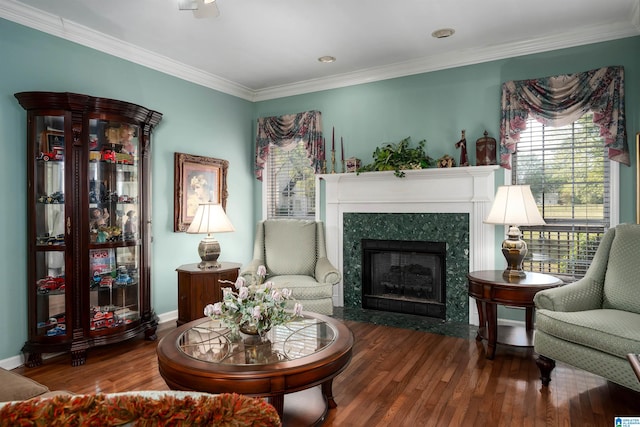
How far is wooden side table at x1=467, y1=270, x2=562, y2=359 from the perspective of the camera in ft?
10.0

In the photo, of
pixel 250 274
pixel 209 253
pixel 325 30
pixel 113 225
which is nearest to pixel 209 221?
pixel 209 253

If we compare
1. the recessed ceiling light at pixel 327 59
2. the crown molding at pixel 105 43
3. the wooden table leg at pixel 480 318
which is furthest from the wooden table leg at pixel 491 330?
the crown molding at pixel 105 43

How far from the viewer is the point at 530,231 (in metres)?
3.95

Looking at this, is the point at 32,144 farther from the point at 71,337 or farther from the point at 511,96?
the point at 511,96

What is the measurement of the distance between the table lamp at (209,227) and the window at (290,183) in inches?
56.8

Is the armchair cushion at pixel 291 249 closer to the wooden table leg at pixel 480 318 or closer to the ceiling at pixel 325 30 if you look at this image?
the wooden table leg at pixel 480 318

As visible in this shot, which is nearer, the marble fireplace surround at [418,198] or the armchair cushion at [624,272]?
the armchair cushion at [624,272]

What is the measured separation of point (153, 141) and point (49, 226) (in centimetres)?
138

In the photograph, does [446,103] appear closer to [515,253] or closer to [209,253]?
[515,253]

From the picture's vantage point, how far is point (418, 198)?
14.4ft

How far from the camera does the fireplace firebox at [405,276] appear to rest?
4.35m

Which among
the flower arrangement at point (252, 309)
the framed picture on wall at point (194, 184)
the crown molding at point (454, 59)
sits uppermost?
the crown molding at point (454, 59)

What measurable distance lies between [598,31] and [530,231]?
6.07 feet

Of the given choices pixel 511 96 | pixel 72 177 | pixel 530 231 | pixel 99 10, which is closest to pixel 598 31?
pixel 511 96
